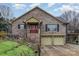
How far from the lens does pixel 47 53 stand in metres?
8.39

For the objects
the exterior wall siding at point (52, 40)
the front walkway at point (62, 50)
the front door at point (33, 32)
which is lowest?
the front walkway at point (62, 50)

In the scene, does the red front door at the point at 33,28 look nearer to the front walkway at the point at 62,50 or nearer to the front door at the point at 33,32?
the front door at the point at 33,32

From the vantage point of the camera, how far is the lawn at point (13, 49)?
330 inches

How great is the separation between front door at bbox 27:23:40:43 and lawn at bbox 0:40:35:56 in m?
0.14

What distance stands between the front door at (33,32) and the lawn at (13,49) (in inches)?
5.7

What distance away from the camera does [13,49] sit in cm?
840

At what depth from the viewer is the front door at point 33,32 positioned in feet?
27.5

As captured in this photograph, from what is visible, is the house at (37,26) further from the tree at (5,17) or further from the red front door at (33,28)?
the tree at (5,17)

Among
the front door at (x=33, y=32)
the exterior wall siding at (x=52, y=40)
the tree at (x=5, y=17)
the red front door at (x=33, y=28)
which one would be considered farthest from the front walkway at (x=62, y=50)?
the tree at (x=5, y=17)

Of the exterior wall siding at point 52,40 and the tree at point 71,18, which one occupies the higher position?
the tree at point 71,18

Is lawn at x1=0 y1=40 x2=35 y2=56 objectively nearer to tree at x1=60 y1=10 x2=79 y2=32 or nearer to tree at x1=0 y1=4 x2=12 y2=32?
tree at x1=0 y1=4 x2=12 y2=32

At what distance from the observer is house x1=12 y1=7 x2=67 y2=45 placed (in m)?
8.36

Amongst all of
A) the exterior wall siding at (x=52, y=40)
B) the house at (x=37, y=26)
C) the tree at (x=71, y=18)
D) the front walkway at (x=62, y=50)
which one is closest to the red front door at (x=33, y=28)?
the house at (x=37, y=26)

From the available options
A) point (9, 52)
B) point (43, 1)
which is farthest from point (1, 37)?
point (43, 1)
